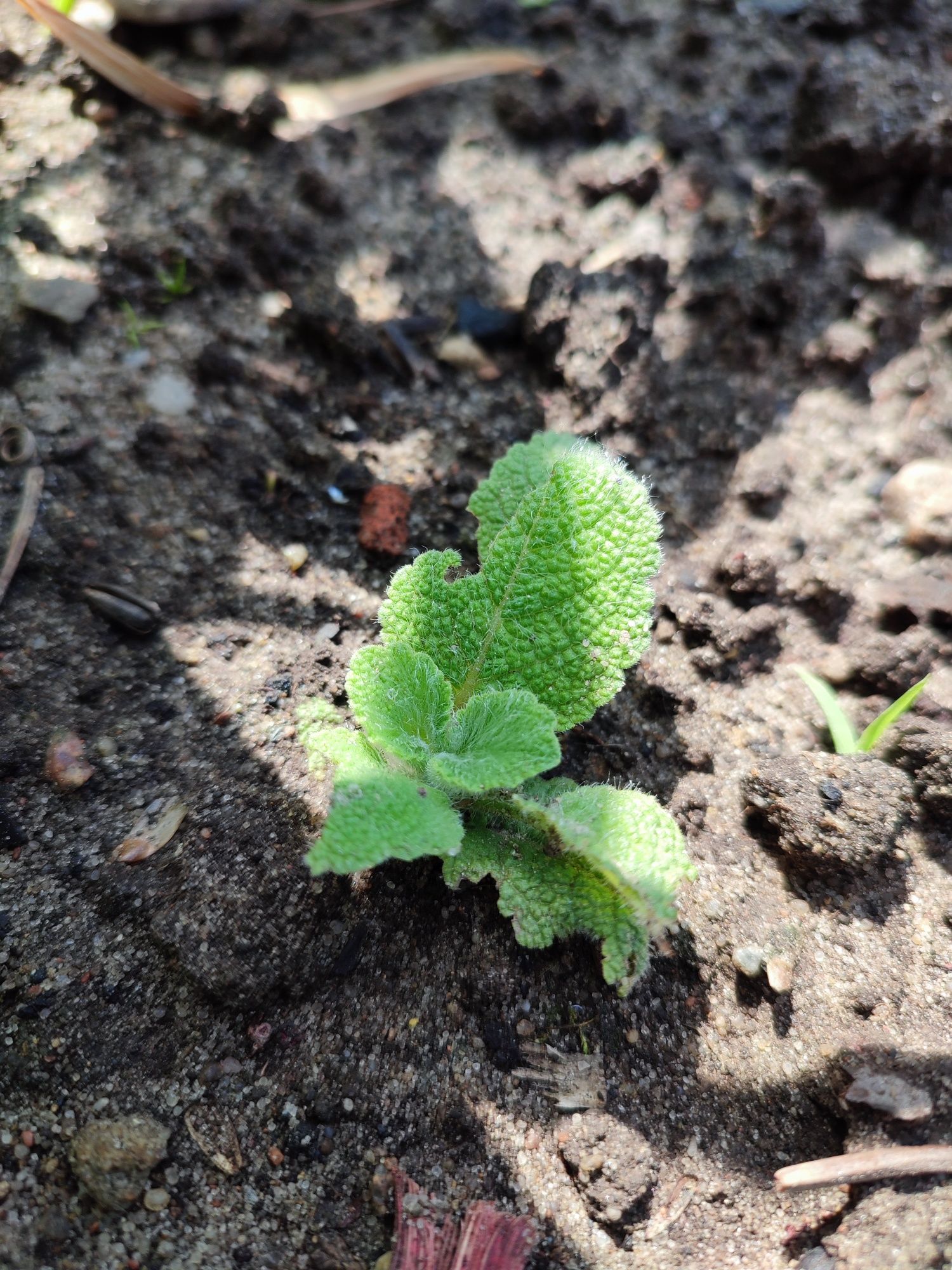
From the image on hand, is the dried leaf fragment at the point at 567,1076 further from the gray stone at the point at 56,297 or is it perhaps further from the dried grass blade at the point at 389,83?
the dried grass blade at the point at 389,83

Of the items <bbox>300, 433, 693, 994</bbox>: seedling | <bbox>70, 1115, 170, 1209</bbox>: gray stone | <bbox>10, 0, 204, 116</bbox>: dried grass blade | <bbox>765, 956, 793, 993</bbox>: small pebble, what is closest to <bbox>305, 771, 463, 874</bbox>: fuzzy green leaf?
<bbox>300, 433, 693, 994</bbox>: seedling

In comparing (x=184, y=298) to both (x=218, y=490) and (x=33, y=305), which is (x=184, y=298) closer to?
(x=33, y=305)

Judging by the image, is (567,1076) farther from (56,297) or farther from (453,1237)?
(56,297)

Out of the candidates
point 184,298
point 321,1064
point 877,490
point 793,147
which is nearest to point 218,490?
point 184,298

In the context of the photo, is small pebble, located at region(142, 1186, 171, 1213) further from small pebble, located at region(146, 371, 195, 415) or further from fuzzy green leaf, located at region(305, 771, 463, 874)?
small pebble, located at region(146, 371, 195, 415)

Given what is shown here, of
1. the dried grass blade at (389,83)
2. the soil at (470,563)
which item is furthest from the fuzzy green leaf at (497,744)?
the dried grass blade at (389,83)

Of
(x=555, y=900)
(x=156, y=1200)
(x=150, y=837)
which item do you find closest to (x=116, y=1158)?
(x=156, y=1200)
